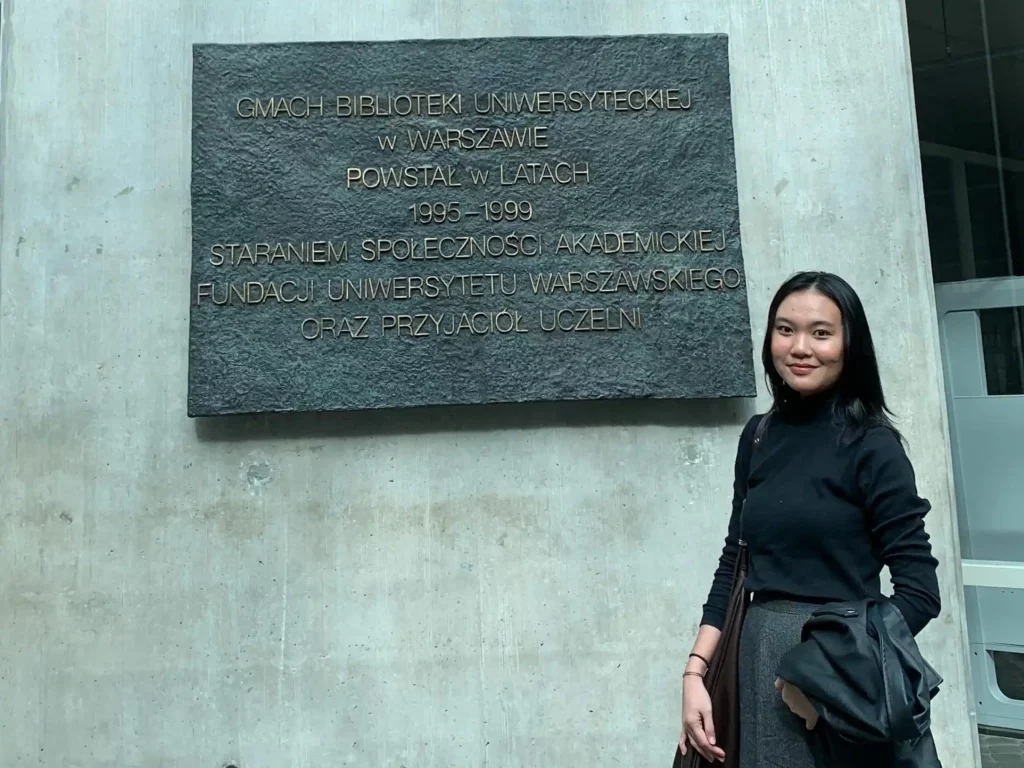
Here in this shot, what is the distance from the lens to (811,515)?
1.79 m

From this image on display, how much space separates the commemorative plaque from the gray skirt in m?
1.56

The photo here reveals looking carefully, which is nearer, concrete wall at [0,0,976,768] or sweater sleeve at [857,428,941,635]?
sweater sleeve at [857,428,941,635]

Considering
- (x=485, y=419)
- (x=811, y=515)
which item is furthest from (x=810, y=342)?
(x=485, y=419)

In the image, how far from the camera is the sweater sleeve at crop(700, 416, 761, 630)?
79.9 inches

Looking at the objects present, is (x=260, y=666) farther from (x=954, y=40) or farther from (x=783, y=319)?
(x=954, y=40)

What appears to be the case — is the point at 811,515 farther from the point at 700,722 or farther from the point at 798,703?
the point at 700,722

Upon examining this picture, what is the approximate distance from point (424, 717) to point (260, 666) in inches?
25.9

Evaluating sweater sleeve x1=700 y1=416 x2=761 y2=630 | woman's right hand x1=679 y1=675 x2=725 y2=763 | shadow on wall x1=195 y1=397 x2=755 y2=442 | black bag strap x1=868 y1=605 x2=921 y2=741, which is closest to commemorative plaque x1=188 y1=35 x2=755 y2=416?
shadow on wall x1=195 y1=397 x2=755 y2=442

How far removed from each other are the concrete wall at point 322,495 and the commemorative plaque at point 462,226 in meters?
0.16

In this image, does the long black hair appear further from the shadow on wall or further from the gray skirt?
the shadow on wall

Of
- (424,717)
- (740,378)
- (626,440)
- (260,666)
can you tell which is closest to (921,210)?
(740,378)

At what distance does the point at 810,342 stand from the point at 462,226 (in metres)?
1.84

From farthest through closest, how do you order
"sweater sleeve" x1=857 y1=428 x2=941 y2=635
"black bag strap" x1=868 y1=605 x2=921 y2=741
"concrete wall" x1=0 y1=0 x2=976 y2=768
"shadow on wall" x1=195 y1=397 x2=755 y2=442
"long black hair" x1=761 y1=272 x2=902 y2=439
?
"shadow on wall" x1=195 y1=397 x2=755 y2=442, "concrete wall" x1=0 y1=0 x2=976 y2=768, "long black hair" x1=761 y1=272 x2=902 y2=439, "sweater sleeve" x1=857 y1=428 x2=941 y2=635, "black bag strap" x1=868 y1=605 x2=921 y2=741

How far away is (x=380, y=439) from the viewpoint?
134 inches
